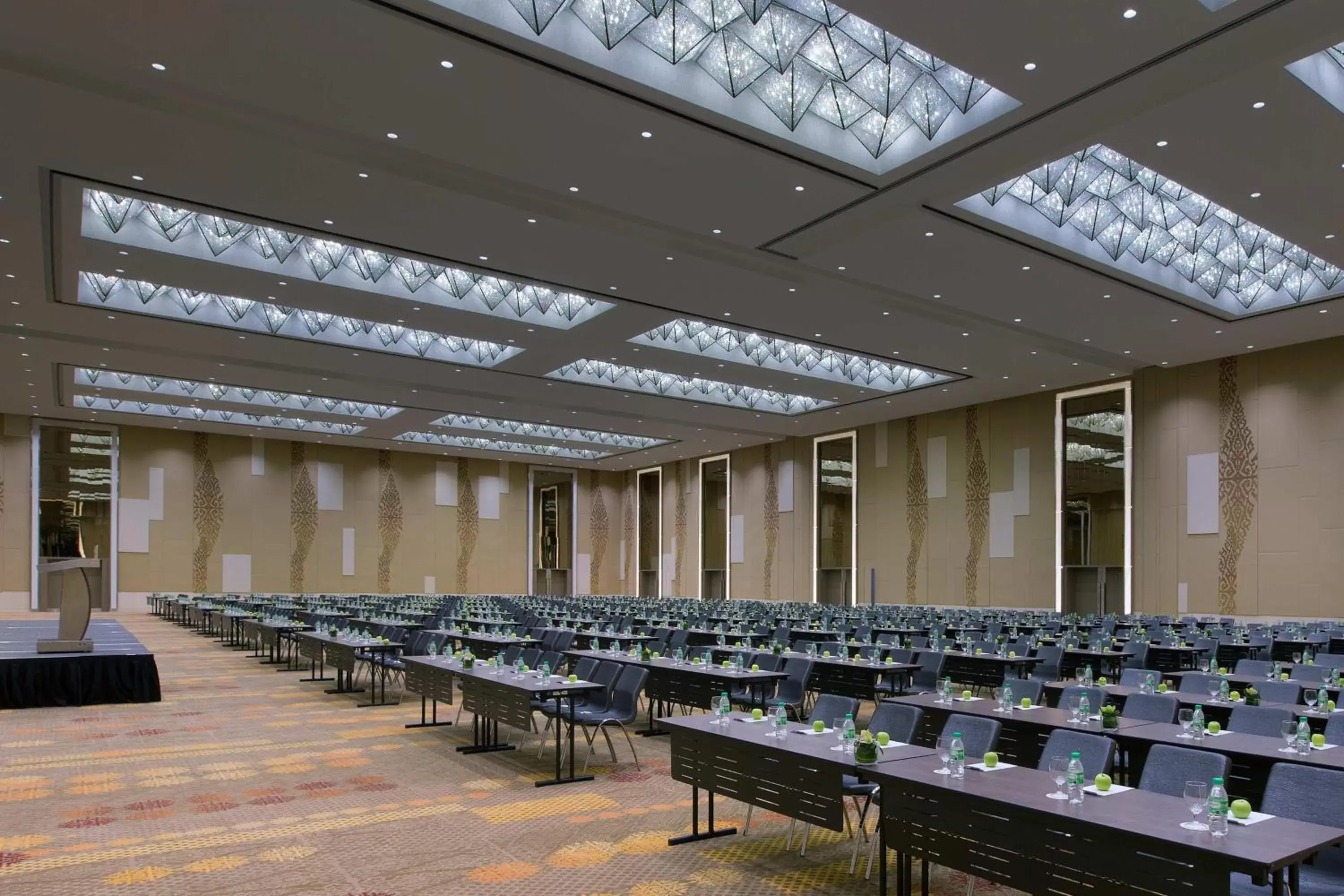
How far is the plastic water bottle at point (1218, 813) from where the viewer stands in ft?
11.8

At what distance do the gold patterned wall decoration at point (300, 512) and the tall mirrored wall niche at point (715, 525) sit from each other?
1542 centimetres

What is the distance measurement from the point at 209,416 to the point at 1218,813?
34.5 meters

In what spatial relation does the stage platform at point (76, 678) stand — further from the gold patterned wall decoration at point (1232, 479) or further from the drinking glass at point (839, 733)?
the gold patterned wall decoration at point (1232, 479)

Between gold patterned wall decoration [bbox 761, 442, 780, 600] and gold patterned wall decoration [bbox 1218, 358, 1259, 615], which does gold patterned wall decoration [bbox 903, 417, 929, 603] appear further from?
gold patterned wall decoration [bbox 1218, 358, 1259, 615]

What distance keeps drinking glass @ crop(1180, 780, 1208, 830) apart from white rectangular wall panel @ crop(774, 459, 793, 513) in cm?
3127

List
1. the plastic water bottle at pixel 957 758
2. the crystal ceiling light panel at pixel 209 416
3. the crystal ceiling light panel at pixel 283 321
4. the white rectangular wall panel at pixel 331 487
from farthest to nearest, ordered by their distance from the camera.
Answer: the white rectangular wall panel at pixel 331 487, the crystal ceiling light panel at pixel 209 416, the crystal ceiling light panel at pixel 283 321, the plastic water bottle at pixel 957 758

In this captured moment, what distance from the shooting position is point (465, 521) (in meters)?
41.9

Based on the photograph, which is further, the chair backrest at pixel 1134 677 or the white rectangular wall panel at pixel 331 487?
the white rectangular wall panel at pixel 331 487

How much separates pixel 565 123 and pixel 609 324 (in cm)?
947

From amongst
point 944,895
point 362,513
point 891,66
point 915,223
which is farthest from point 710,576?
point 944,895

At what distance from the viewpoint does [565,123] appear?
Answer: 10.8m

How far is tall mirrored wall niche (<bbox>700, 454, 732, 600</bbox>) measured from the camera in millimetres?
38750

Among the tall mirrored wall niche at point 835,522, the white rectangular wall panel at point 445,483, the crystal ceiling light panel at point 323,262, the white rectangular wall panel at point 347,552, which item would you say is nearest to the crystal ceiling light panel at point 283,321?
the crystal ceiling light panel at point 323,262

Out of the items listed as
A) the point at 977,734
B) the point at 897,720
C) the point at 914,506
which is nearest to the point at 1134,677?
the point at 897,720
